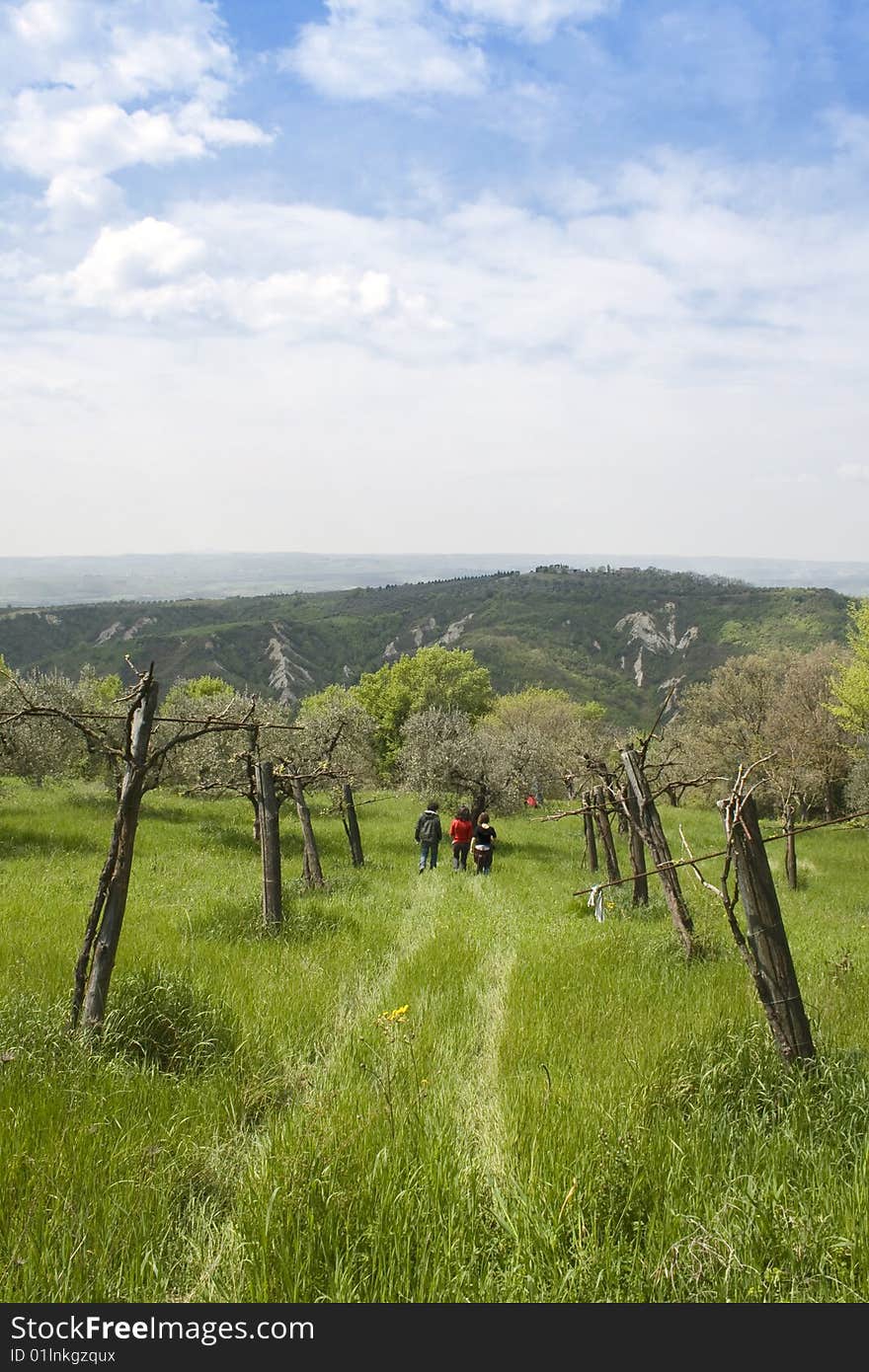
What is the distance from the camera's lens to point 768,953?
5.78 meters

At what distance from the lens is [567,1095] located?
5305 mm

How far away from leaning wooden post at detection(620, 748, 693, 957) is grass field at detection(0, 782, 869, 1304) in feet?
1.22

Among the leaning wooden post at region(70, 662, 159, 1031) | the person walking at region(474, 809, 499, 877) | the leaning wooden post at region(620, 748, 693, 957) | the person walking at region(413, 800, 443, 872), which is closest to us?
the leaning wooden post at region(70, 662, 159, 1031)

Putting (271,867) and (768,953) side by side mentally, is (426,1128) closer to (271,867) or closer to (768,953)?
(768,953)

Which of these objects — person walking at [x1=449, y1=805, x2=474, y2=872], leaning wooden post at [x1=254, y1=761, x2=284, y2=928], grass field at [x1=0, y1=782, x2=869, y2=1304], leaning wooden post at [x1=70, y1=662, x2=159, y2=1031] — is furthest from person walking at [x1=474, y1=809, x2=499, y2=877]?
leaning wooden post at [x1=70, y1=662, x2=159, y2=1031]

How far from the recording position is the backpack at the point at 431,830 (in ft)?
71.1

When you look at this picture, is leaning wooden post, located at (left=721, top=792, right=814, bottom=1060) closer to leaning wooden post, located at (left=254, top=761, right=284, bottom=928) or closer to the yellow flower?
the yellow flower

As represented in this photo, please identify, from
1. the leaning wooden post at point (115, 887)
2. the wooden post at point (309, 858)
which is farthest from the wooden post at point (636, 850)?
the wooden post at point (309, 858)

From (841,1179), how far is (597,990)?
3792 mm

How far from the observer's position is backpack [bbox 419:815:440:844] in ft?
71.1

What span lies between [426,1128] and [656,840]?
7784 millimetres
